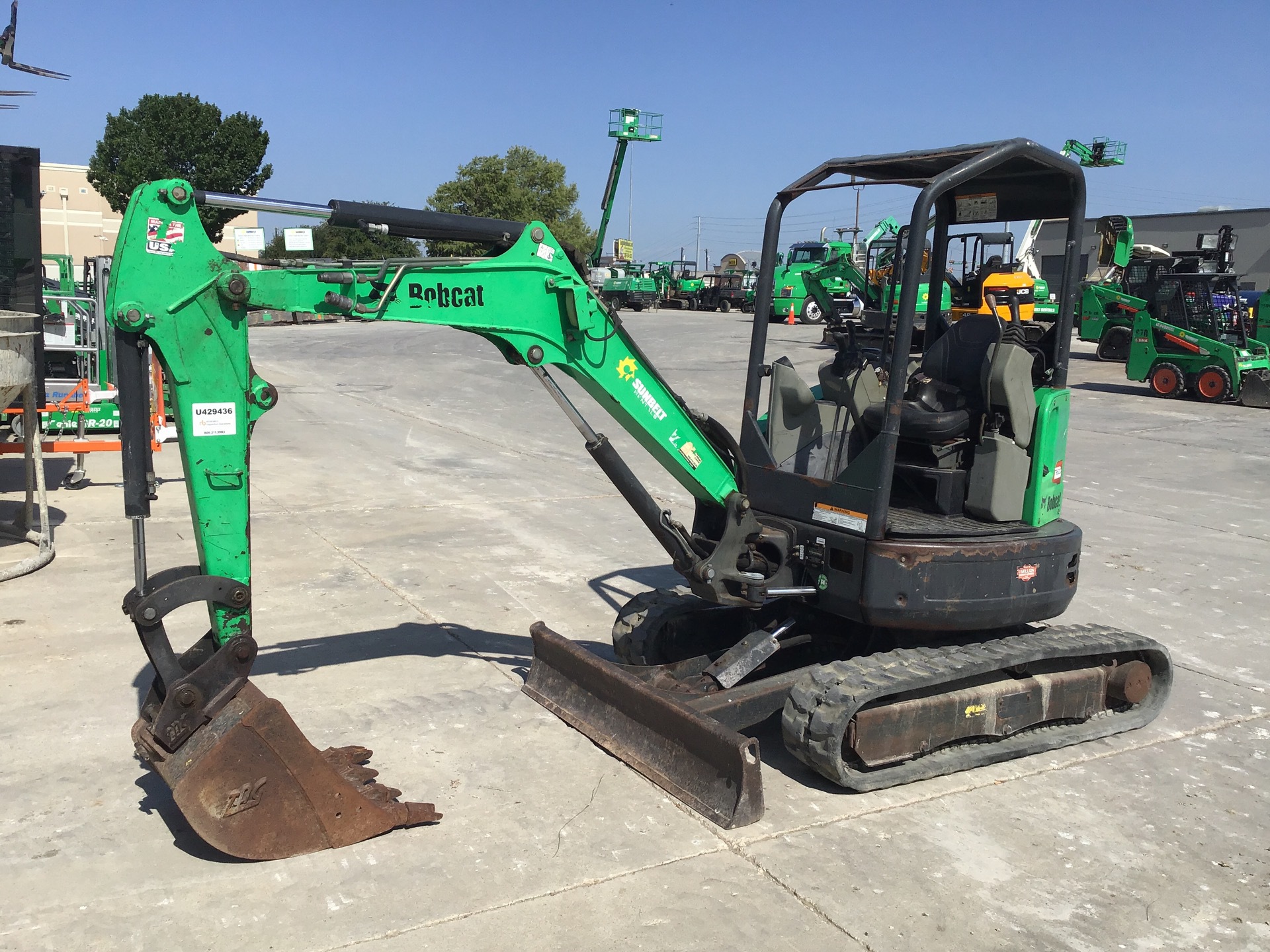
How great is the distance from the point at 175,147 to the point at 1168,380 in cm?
4843

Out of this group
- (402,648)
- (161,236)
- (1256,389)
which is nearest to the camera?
(161,236)

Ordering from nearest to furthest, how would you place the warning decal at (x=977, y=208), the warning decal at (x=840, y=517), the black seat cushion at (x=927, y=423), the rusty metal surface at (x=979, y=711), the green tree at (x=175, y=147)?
the rusty metal surface at (x=979, y=711) → the warning decal at (x=840, y=517) → the black seat cushion at (x=927, y=423) → the warning decal at (x=977, y=208) → the green tree at (x=175, y=147)

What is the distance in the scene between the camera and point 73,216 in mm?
74062

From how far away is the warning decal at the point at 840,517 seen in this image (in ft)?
16.8

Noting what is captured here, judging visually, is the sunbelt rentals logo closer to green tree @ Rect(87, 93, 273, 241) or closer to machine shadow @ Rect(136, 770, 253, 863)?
machine shadow @ Rect(136, 770, 253, 863)

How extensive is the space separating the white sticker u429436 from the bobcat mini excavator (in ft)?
0.03

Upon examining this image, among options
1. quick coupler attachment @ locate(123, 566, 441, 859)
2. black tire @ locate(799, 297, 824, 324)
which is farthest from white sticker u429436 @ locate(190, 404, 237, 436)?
black tire @ locate(799, 297, 824, 324)

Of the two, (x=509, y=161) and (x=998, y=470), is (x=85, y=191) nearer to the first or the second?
(x=509, y=161)

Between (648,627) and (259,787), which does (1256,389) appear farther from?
(259,787)

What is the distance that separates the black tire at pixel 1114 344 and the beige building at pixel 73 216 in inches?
2381

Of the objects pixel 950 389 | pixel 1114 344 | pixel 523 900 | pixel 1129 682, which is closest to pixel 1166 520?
pixel 1129 682

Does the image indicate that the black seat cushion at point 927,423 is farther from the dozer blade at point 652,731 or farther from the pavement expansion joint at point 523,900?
the pavement expansion joint at point 523,900

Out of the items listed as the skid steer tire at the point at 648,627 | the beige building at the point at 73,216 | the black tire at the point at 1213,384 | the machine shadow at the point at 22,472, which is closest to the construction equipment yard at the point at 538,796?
the skid steer tire at the point at 648,627

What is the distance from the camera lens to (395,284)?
4.43 metres
